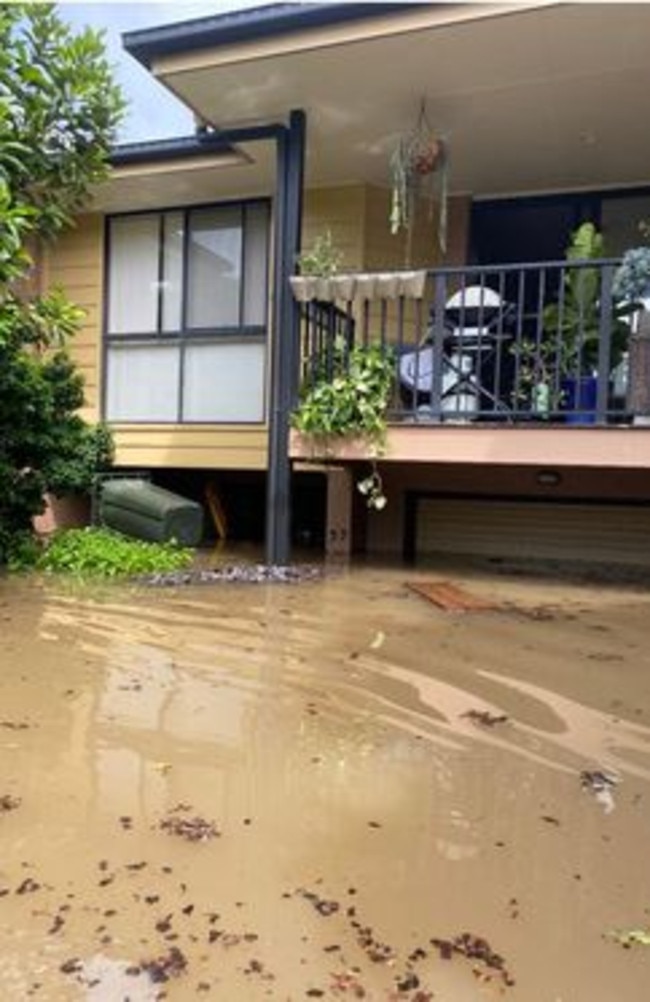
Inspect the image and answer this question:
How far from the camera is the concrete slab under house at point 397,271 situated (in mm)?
6465

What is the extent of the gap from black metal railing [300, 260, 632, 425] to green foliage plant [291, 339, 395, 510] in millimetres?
200

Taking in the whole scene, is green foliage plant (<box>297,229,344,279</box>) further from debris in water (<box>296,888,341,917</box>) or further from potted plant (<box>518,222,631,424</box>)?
debris in water (<box>296,888,341,917</box>)

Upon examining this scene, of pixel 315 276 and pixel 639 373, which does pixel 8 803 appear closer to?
pixel 639 373

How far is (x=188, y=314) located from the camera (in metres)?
9.67

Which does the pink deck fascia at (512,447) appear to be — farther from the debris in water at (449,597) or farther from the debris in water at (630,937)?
the debris in water at (630,937)

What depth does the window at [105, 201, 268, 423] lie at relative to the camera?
9.41 m

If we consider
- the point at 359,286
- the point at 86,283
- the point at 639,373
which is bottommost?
the point at 639,373

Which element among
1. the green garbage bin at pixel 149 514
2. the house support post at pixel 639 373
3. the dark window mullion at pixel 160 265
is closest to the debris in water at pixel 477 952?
the house support post at pixel 639 373

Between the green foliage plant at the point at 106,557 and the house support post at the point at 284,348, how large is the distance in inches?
31.5

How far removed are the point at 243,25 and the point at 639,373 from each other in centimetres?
357

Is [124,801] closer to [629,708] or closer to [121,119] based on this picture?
[629,708]

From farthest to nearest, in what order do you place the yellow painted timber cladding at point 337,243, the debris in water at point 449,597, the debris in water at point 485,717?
1. the yellow painted timber cladding at point 337,243
2. the debris in water at point 449,597
3. the debris in water at point 485,717

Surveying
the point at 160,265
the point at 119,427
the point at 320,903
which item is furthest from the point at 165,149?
the point at 320,903

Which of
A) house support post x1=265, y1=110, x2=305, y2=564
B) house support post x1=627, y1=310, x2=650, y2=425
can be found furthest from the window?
house support post x1=627, y1=310, x2=650, y2=425
